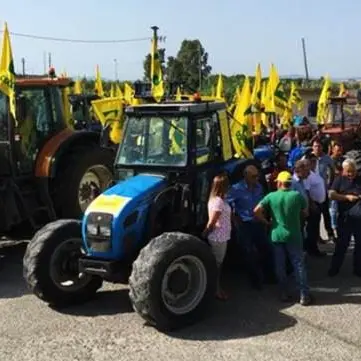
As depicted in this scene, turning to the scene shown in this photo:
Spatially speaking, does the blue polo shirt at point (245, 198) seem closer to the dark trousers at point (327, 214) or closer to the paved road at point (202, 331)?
the paved road at point (202, 331)

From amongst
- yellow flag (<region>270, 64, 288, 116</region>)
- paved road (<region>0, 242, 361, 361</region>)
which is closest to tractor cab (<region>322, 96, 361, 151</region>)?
yellow flag (<region>270, 64, 288, 116</region>)

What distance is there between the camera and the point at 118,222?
640 cm

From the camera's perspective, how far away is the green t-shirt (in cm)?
687

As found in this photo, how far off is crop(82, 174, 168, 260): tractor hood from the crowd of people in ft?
2.29

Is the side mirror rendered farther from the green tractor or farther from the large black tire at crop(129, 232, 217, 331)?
the large black tire at crop(129, 232, 217, 331)

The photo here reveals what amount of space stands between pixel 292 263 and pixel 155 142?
6.38 ft

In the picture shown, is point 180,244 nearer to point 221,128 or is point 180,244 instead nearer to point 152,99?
point 221,128

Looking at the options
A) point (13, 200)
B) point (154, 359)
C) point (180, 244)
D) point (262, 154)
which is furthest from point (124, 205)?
point (262, 154)

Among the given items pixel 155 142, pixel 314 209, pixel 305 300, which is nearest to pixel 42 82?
pixel 155 142

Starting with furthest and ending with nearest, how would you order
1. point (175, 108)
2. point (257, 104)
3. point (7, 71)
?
1. point (257, 104)
2. point (7, 71)
3. point (175, 108)

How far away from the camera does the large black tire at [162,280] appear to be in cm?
589

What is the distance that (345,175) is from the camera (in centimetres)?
791

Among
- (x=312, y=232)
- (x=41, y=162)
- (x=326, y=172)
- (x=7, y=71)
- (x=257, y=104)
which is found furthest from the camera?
(x=257, y=104)

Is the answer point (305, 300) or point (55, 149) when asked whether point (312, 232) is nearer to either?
point (305, 300)
